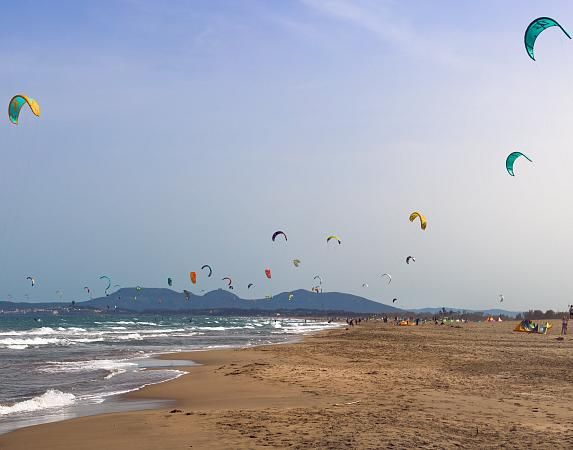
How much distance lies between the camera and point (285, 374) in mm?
16703

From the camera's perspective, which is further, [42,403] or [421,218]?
[421,218]

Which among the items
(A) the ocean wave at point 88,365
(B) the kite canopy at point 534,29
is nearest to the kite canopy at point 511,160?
(B) the kite canopy at point 534,29

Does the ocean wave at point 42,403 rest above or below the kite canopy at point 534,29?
below

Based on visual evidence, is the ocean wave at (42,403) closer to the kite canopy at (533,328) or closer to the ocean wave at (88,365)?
the ocean wave at (88,365)

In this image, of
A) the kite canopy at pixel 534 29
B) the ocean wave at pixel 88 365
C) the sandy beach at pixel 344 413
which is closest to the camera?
the sandy beach at pixel 344 413

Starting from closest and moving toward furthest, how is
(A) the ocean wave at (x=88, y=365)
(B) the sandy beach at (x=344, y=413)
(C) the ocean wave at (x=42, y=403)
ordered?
(B) the sandy beach at (x=344, y=413) → (C) the ocean wave at (x=42, y=403) → (A) the ocean wave at (x=88, y=365)

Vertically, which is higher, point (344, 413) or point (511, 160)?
point (511, 160)

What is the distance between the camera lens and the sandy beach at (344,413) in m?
8.28

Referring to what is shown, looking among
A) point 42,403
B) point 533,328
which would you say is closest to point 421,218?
point 533,328

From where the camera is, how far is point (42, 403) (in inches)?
497

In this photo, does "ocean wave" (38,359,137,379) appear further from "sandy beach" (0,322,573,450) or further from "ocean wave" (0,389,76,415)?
"ocean wave" (0,389,76,415)

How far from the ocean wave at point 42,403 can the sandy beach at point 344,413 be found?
136 centimetres

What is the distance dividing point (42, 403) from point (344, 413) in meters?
6.16

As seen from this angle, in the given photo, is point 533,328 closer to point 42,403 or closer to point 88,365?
point 88,365
